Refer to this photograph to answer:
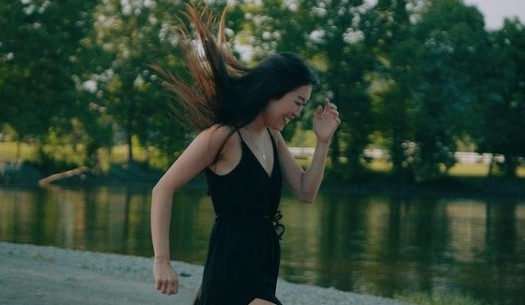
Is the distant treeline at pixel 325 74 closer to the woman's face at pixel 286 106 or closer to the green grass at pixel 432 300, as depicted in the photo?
the green grass at pixel 432 300

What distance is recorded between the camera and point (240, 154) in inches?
157

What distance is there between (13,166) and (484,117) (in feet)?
82.7

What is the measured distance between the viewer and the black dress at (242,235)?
3965mm

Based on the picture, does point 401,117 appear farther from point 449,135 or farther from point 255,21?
point 255,21

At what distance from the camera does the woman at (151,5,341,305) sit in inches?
156

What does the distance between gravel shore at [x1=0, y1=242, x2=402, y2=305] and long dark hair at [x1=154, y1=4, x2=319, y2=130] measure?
24.9 ft

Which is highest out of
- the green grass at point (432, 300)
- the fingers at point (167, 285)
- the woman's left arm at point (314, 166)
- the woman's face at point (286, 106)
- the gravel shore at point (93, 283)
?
the woman's face at point (286, 106)

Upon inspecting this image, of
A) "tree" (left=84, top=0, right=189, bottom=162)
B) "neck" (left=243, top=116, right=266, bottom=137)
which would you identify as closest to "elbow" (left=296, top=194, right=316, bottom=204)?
"neck" (left=243, top=116, right=266, bottom=137)

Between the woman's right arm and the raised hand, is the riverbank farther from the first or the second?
the woman's right arm

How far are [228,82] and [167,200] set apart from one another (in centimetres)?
50

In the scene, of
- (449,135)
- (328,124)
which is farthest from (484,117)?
(328,124)

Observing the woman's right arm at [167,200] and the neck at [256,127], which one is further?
the neck at [256,127]

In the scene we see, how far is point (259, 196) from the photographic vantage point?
3969mm

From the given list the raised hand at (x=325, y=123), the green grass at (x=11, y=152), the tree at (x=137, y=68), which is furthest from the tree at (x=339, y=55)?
the raised hand at (x=325, y=123)
